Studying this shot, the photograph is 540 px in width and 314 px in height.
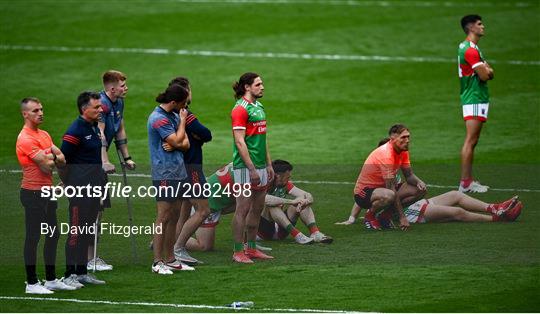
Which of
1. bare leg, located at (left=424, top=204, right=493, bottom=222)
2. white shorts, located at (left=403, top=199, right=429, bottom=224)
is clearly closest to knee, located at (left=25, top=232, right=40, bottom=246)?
white shorts, located at (left=403, top=199, right=429, bottom=224)

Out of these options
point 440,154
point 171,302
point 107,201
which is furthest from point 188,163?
point 440,154

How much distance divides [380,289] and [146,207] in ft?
17.4

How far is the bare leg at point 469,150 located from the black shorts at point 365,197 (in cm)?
290

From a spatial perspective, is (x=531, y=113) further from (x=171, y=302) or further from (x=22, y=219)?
(x=171, y=302)

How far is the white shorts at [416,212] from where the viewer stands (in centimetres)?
1642

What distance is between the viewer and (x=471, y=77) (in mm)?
19219

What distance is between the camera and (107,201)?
14.5 meters

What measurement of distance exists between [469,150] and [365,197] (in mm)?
3174

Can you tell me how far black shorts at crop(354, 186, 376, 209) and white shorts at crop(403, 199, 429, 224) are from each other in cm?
55

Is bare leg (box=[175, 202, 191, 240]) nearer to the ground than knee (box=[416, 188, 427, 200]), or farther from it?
nearer to the ground

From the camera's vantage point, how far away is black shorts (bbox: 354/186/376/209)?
Result: 16203 millimetres

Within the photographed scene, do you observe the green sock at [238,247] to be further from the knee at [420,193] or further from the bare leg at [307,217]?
the knee at [420,193]

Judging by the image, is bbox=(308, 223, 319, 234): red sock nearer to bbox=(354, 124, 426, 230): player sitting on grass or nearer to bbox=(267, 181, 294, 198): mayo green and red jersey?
bbox=(267, 181, 294, 198): mayo green and red jersey

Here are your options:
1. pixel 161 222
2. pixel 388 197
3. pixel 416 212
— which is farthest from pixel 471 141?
pixel 161 222
